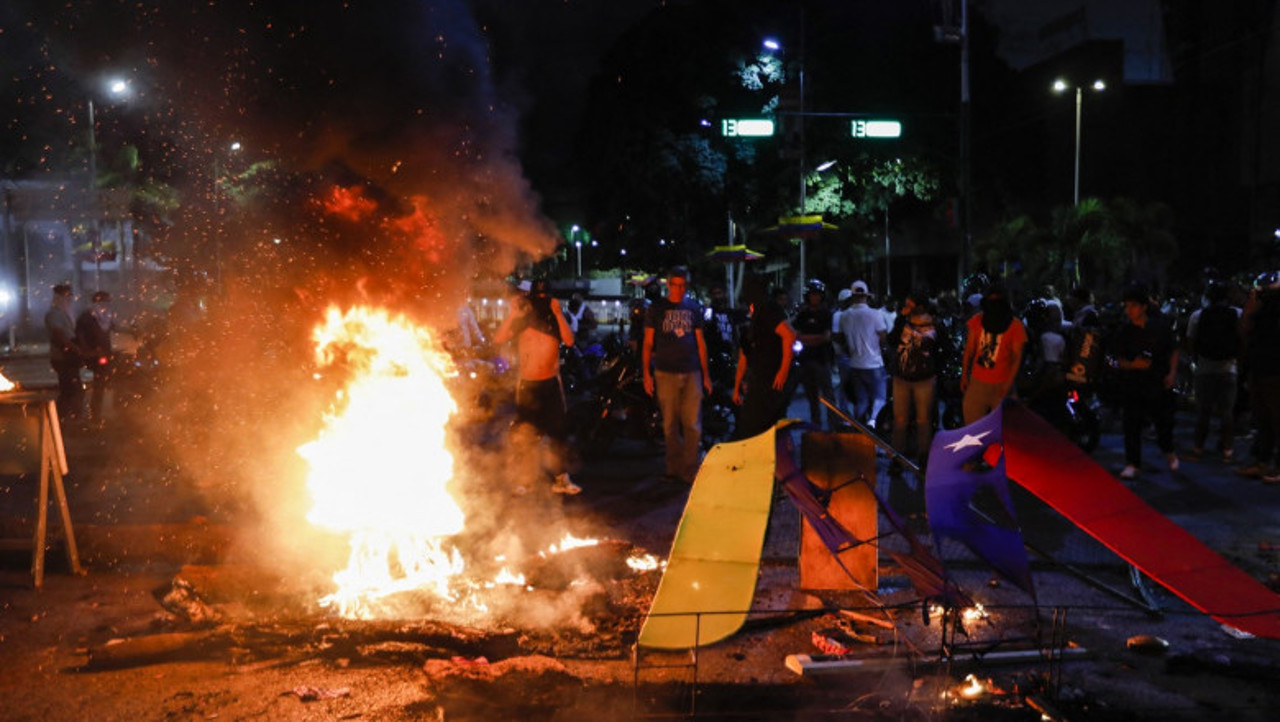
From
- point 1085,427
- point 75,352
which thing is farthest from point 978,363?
point 75,352

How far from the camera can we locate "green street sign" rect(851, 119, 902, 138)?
64.7 ft

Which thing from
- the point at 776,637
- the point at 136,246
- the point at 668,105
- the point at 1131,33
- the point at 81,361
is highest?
the point at 1131,33

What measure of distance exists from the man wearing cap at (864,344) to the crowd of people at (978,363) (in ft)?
0.05

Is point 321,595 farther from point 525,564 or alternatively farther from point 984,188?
point 984,188

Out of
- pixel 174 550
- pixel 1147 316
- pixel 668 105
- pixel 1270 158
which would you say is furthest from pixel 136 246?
pixel 1270 158

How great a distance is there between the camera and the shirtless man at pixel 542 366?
831cm

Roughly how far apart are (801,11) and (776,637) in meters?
21.8

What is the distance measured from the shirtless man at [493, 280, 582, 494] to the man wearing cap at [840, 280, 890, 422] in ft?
11.5

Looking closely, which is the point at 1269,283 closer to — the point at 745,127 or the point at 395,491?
the point at 395,491

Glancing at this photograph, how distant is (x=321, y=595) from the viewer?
5.54m

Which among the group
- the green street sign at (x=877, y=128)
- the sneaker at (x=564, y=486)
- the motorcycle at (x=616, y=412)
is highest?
the green street sign at (x=877, y=128)

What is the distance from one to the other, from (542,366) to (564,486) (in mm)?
1123

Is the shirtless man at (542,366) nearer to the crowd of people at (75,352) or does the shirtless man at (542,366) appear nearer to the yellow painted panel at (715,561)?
the yellow painted panel at (715,561)

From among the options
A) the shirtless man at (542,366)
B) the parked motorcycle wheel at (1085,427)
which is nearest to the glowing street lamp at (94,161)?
the shirtless man at (542,366)
